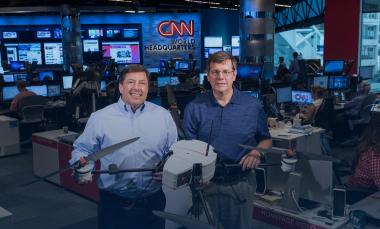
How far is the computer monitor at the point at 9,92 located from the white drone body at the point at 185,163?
27.7ft

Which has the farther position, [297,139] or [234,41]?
[234,41]

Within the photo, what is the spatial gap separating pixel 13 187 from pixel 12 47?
557 inches

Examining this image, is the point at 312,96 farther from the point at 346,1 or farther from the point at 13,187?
the point at 346,1

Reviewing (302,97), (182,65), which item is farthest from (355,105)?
(182,65)

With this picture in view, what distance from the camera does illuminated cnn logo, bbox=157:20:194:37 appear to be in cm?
2088

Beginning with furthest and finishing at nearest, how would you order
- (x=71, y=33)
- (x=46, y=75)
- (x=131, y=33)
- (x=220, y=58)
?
(x=131, y=33), (x=71, y=33), (x=46, y=75), (x=220, y=58)

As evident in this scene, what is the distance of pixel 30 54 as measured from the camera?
19.7 metres

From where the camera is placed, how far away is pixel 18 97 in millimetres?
8969

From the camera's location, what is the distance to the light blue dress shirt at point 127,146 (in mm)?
2615

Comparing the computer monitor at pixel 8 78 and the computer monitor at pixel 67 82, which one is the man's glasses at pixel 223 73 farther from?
the computer monitor at pixel 8 78

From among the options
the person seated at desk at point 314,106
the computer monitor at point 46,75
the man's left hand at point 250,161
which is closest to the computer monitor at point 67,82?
the computer monitor at point 46,75

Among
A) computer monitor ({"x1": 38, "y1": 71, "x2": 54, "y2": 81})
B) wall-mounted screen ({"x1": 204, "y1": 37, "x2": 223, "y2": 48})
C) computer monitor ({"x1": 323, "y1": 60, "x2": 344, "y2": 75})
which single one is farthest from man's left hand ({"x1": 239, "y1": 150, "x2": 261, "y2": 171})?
wall-mounted screen ({"x1": 204, "y1": 37, "x2": 223, "y2": 48})

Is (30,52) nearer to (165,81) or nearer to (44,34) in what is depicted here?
(44,34)

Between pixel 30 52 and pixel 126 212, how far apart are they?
18425 millimetres
